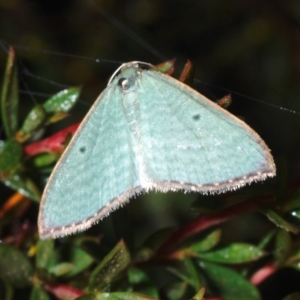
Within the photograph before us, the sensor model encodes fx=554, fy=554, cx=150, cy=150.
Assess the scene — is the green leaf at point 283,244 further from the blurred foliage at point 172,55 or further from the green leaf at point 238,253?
the blurred foliage at point 172,55

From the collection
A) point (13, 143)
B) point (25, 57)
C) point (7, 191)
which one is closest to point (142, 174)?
point (13, 143)

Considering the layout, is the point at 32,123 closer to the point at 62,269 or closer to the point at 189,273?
the point at 62,269

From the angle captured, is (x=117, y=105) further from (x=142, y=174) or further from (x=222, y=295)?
(x=222, y=295)

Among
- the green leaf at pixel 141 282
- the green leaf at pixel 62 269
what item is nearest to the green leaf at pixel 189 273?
the green leaf at pixel 141 282

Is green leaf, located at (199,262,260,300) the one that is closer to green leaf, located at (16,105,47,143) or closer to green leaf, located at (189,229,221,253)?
green leaf, located at (189,229,221,253)

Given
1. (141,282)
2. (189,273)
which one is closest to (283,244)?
(189,273)

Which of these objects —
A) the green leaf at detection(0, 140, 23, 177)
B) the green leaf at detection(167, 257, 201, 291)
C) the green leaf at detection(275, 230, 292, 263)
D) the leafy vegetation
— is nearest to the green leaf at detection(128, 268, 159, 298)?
the leafy vegetation

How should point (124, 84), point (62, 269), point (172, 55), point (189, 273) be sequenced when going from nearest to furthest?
point (62, 269) → point (189, 273) → point (124, 84) → point (172, 55)
